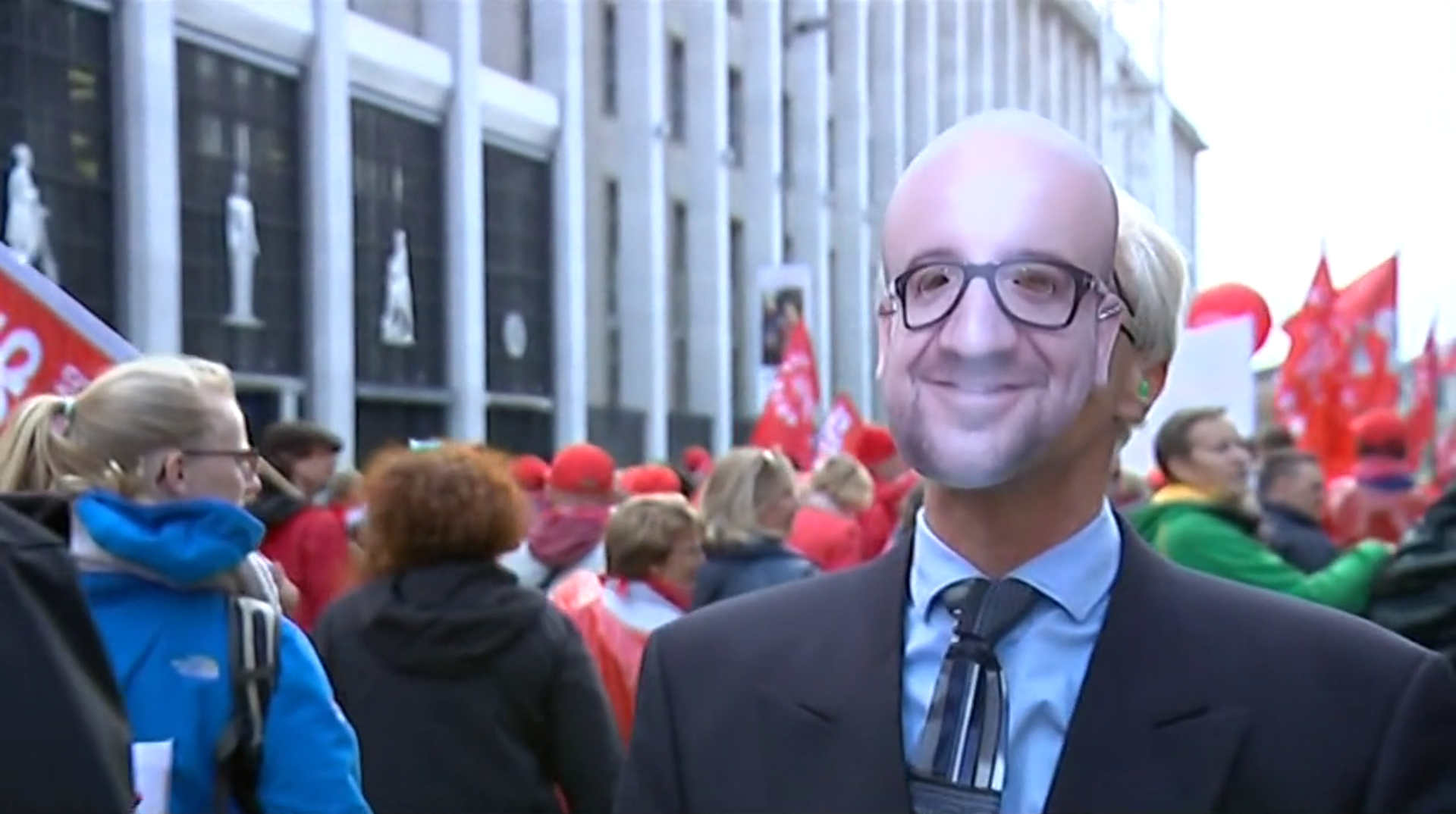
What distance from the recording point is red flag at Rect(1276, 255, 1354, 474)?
31.3 ft

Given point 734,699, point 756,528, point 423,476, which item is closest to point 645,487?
point 756,528

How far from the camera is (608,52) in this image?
2802 centimetres

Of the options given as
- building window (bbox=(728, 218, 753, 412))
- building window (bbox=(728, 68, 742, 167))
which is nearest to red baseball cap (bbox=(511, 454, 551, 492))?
building window (bbox=(728, 68, 742, 167))

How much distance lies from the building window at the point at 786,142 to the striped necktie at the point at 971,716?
31.8 metres

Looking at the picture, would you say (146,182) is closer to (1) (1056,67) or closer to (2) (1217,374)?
(2) (1217,374)

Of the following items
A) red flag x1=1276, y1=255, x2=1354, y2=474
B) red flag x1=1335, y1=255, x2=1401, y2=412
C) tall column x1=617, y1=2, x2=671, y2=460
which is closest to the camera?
red flag x1=1276, y1=255, x2=1354, y2=474

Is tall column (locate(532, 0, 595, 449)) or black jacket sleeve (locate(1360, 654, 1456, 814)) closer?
black jacket sleeve (locate(1360, 654, 1456, 814))

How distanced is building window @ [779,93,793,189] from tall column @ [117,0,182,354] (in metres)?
17.7

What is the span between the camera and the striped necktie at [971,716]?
5.40ft

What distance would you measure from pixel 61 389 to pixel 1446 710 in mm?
3124

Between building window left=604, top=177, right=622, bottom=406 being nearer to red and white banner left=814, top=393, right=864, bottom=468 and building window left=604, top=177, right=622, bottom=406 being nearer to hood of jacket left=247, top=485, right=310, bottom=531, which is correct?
red and white banner left=814, top=393, right=864, bottom=468

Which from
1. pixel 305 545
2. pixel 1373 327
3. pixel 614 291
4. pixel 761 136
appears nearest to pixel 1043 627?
pixel 305 545

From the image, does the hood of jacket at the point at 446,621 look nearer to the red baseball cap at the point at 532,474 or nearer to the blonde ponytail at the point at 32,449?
the blonde ponytail at the point at 32,449

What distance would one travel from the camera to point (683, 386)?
30.8 m
